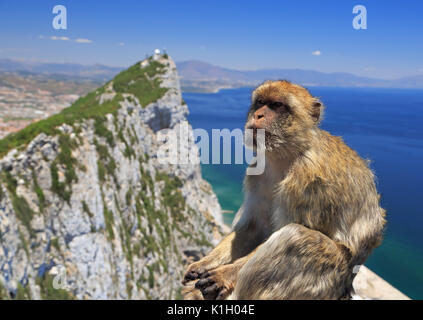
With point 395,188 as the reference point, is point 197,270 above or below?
above

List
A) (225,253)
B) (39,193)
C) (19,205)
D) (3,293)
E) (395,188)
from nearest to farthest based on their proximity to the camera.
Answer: (225,253) → (3,293) → (19,205) → (39,193) → (395,188)

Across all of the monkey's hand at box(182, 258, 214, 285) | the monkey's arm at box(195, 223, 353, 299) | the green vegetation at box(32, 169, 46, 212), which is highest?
the monkey's arm at box(195, 223, 353, 299)

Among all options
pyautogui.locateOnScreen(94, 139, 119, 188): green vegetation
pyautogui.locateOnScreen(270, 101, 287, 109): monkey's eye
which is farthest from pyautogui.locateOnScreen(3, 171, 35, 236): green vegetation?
pyautogui.locateOnScreen(270, 101, 287, 109): monkey's eye

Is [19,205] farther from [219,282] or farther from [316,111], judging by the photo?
[316,111]

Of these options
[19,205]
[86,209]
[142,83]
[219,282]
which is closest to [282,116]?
[219,282]

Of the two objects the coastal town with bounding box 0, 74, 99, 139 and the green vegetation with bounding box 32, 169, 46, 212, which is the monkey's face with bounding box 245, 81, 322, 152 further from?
the coastal town with bounding box 0, 74, 99, 139

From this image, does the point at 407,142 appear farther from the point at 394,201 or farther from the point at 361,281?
the point at 361,281

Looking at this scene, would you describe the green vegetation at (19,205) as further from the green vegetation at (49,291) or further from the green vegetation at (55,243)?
the green vegetation at (49,291)

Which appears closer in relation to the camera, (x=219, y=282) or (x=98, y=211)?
(x=219, y=282)
